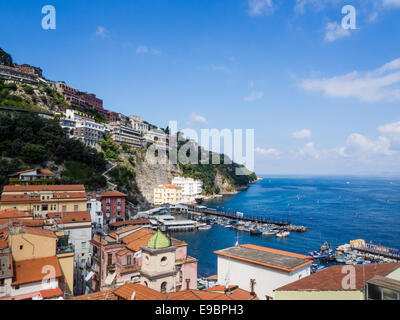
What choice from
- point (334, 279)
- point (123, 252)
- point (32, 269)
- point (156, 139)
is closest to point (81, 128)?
point (156, 139)

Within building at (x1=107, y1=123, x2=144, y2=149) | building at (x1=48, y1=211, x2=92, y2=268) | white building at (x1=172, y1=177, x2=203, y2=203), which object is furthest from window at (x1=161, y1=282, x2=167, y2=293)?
white building at (x1=172, y1=177, x2=203, y2=203)

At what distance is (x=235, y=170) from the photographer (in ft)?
555

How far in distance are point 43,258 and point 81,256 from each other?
32.7 ft

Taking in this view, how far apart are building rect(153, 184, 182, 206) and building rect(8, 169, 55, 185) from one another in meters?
41.1

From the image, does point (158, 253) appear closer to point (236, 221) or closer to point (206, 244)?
point (206, 244)

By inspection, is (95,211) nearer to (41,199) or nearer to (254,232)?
(41,199)

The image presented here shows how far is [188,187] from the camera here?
9662 cm

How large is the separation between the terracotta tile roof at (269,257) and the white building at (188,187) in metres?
74.2

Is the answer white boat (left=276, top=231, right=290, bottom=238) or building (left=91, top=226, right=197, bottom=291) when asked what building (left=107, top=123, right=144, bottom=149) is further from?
building (left=91, top=226, right=197, bottom=291)

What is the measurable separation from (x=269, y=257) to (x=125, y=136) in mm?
76127

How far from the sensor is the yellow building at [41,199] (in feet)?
102

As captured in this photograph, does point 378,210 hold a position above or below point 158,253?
below
